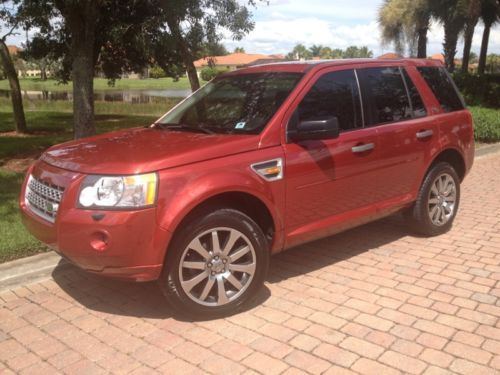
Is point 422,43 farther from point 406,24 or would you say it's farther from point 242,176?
point 242,176

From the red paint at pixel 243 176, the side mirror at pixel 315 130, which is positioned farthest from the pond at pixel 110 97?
the side mirror at pixel 315 130

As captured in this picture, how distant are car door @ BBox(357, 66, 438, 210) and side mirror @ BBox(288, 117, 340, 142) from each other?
2.58 feet

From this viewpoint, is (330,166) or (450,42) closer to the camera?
(330,166)

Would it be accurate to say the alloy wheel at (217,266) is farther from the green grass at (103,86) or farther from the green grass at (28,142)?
the green grass at (103,86)

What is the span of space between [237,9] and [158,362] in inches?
327

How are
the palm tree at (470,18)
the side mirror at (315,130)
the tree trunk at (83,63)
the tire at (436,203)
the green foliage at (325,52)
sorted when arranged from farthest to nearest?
the green foliage at (325,52) < the palm tree at (470,18) < the tree trunk at (83,63) < the tire at (436,203) < the side mirror at (315,130)

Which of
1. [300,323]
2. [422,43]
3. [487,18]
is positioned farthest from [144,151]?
[422,43]

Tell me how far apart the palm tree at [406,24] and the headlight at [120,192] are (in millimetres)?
29276

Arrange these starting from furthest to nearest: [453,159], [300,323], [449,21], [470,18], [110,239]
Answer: [449,21] → [470,18] → [453,159] → [300,323] → [110,239]

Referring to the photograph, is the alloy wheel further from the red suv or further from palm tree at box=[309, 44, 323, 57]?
palm tree at box=[309, 44, 323, 57]

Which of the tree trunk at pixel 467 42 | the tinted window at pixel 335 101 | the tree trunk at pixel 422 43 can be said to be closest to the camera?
the tinted window at pixel 335 101

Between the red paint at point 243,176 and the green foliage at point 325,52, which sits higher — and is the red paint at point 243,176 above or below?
below

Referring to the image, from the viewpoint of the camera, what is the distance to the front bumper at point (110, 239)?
3383 mm

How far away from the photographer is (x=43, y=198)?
3.87 m
